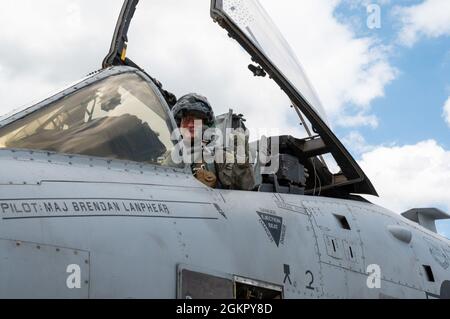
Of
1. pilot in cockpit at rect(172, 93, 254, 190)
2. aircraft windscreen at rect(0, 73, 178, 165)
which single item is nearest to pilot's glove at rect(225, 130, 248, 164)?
pilot in cockpit at rect(172, 93, 254, 190)

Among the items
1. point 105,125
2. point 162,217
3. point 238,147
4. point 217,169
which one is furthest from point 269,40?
point 162,217

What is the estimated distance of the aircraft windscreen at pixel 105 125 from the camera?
14.4 feet

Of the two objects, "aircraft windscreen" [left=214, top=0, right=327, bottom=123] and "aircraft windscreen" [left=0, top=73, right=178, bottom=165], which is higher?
"aircraft windscreen" [left=214, top=0, right=327, bottom=123]

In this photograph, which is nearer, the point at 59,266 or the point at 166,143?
the point at 59,266

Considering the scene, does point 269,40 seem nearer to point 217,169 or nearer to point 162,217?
point 217,169

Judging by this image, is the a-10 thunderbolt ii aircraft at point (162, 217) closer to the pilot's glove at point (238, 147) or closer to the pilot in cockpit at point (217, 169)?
the pilot in cockpit at point (217, 169)

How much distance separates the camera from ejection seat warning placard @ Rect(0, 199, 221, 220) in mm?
3549

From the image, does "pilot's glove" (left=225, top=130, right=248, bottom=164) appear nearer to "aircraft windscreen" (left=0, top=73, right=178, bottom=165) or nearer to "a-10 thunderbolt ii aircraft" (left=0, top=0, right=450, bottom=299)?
"a-10 thunderbolt ii aircraft" (left=0, top=0, right=450, bottom=299)

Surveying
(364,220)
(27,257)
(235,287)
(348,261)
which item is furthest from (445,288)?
(27,257)

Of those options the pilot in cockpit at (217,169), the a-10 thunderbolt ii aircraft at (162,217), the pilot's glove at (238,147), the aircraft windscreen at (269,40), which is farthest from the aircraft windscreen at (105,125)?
the aircraft windscreen at (269,40)

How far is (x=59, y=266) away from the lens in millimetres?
3504
